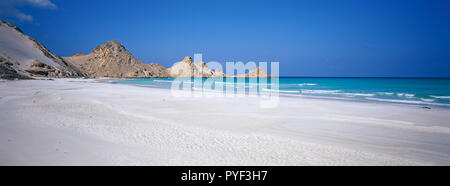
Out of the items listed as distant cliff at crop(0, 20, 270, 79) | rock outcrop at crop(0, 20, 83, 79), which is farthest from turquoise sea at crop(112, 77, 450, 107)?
distant cliff at crop(0, 20, 270, 79)

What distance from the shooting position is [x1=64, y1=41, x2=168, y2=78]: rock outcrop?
10162 cm

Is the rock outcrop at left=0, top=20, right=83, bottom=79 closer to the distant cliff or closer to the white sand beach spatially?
the distant cliff

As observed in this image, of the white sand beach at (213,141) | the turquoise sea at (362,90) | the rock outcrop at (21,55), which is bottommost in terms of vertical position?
the white sand beach at (213,141)

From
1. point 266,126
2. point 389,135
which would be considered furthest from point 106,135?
point 389,135

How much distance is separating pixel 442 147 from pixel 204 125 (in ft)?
20.4

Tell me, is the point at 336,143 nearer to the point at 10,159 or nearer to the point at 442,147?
the point at 442,147

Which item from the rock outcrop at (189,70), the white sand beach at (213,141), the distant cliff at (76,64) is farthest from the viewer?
the rock outcrop at (189,70)

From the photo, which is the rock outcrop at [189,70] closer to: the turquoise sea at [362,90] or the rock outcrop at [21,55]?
the rock outcrop at [21,55]

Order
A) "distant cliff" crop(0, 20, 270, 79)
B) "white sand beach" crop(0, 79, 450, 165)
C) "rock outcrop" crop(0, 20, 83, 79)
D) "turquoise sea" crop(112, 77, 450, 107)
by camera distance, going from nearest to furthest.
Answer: "white sand beach" crop(0, 79, 450, 165), "turquoise sea" crop(112, 77, 450, 107), "rock outcrop" crop(0, 20, 83, 79), "distant cliff" crop(0, 20, 270, 79)

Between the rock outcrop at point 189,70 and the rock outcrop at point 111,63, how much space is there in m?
32.7

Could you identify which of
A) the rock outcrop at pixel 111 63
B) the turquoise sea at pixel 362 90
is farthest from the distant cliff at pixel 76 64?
the turquoise sea at pixel 362 90

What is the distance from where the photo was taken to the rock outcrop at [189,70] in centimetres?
15619

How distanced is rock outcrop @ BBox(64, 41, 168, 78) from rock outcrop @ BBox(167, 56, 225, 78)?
32657mm

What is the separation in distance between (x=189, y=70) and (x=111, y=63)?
62.1 meters
